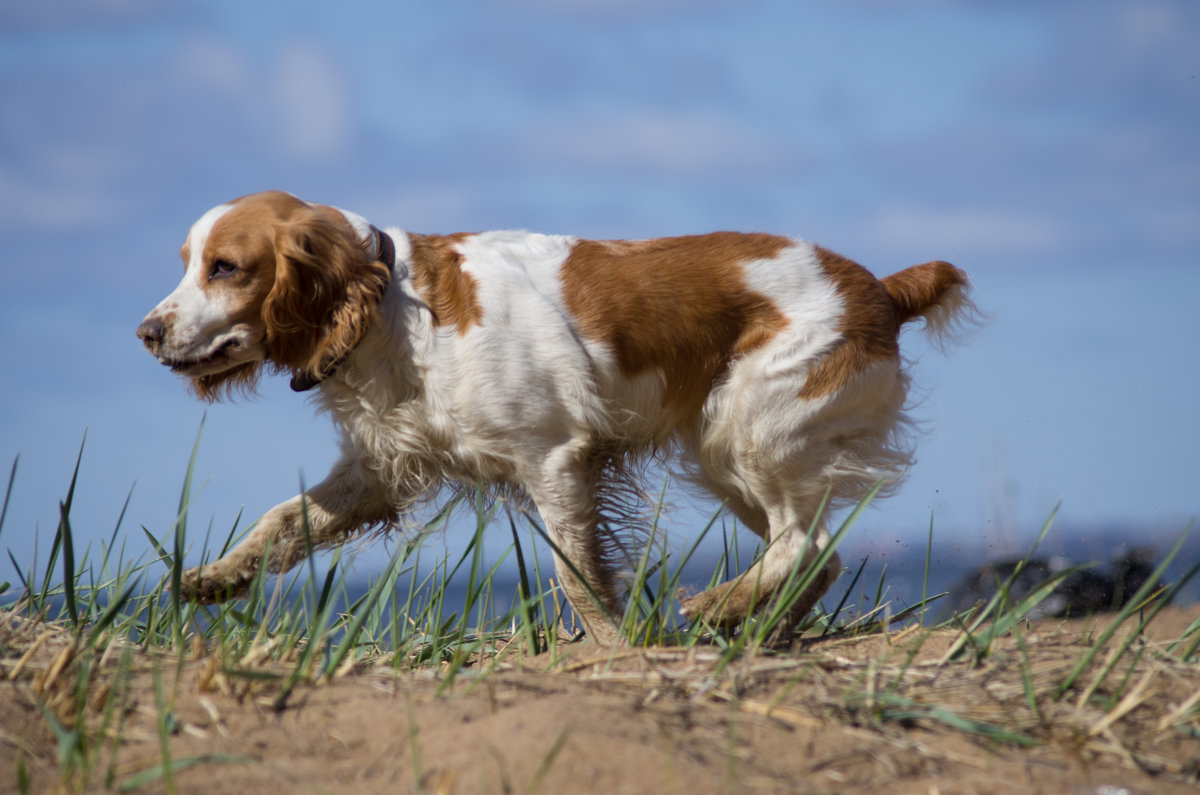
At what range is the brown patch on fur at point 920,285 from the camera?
3.94m

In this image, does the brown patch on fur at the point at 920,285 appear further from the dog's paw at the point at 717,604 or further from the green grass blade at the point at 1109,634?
the green grass blade at the point at 1109,634

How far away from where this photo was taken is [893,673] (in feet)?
7.86

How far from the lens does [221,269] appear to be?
132 inches

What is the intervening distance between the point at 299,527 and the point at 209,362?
25.9 inches

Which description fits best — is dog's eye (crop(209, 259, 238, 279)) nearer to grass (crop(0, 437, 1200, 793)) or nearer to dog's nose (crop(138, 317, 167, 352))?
dog's nose (crop(138, 317, 167, 352))

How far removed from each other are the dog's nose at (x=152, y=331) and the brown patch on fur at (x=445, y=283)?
79 cm

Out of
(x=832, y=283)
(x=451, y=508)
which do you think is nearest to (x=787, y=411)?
(x=832, y=283)

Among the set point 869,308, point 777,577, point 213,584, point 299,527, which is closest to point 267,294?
point 299,527

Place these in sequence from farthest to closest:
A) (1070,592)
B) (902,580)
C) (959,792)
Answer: (1070,592) → (902,580) → (959,792)

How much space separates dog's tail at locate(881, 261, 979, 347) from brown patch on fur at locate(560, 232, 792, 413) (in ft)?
1.77

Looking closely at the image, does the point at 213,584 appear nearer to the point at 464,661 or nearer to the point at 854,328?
the point at 464,661

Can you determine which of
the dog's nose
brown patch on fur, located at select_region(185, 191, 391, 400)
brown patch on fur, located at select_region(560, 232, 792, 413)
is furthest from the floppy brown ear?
brown patch on fur, located at select_region(560, 232, 792, 413)

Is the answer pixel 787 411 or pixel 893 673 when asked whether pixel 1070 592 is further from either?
pixel 893 673

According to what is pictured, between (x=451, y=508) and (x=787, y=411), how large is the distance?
1176mm
